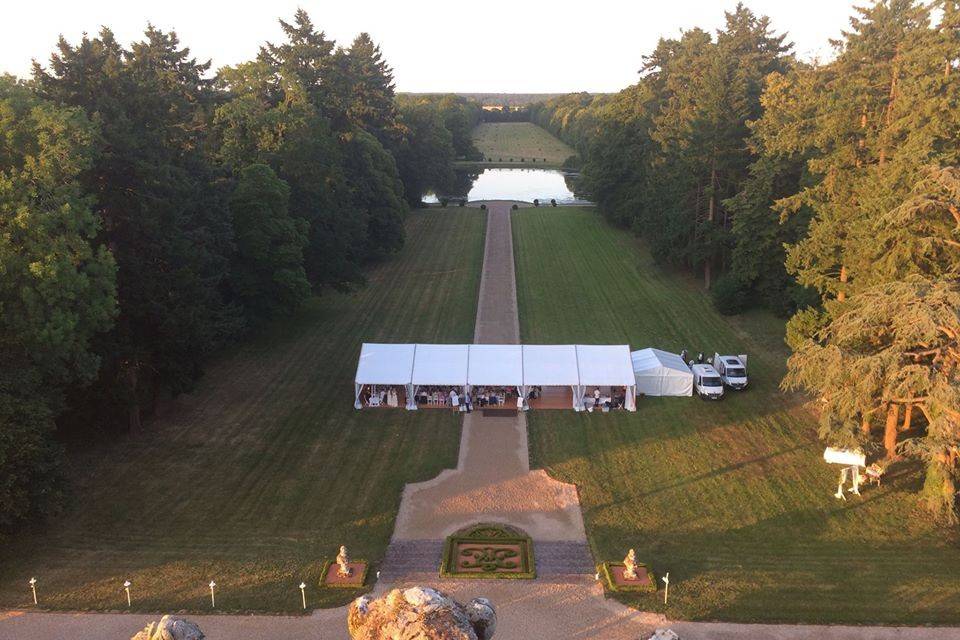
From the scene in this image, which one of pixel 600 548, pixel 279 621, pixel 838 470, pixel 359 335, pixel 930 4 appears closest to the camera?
pixel 279 621

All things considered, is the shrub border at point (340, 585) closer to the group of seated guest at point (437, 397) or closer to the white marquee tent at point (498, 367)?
the white marquee tent at point (498, 367)

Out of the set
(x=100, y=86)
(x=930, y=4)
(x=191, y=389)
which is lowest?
(x=191, y=389)

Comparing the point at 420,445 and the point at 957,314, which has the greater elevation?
the point at 957,314

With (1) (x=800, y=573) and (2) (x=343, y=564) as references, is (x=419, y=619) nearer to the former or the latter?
(2) (x=343, y=564)

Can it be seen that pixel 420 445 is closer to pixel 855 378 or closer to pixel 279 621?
pixel 279 621

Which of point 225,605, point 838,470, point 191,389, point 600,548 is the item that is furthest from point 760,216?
point 225,605

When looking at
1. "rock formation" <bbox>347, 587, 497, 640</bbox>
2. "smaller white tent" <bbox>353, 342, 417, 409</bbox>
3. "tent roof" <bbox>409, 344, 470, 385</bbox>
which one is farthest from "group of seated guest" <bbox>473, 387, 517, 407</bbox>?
"rock formation" <bbox>347, 587, 497, 640</bbox>

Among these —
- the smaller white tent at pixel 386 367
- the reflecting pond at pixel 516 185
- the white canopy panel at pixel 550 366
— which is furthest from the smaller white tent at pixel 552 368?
the reflecting pond at pixel 516 185
